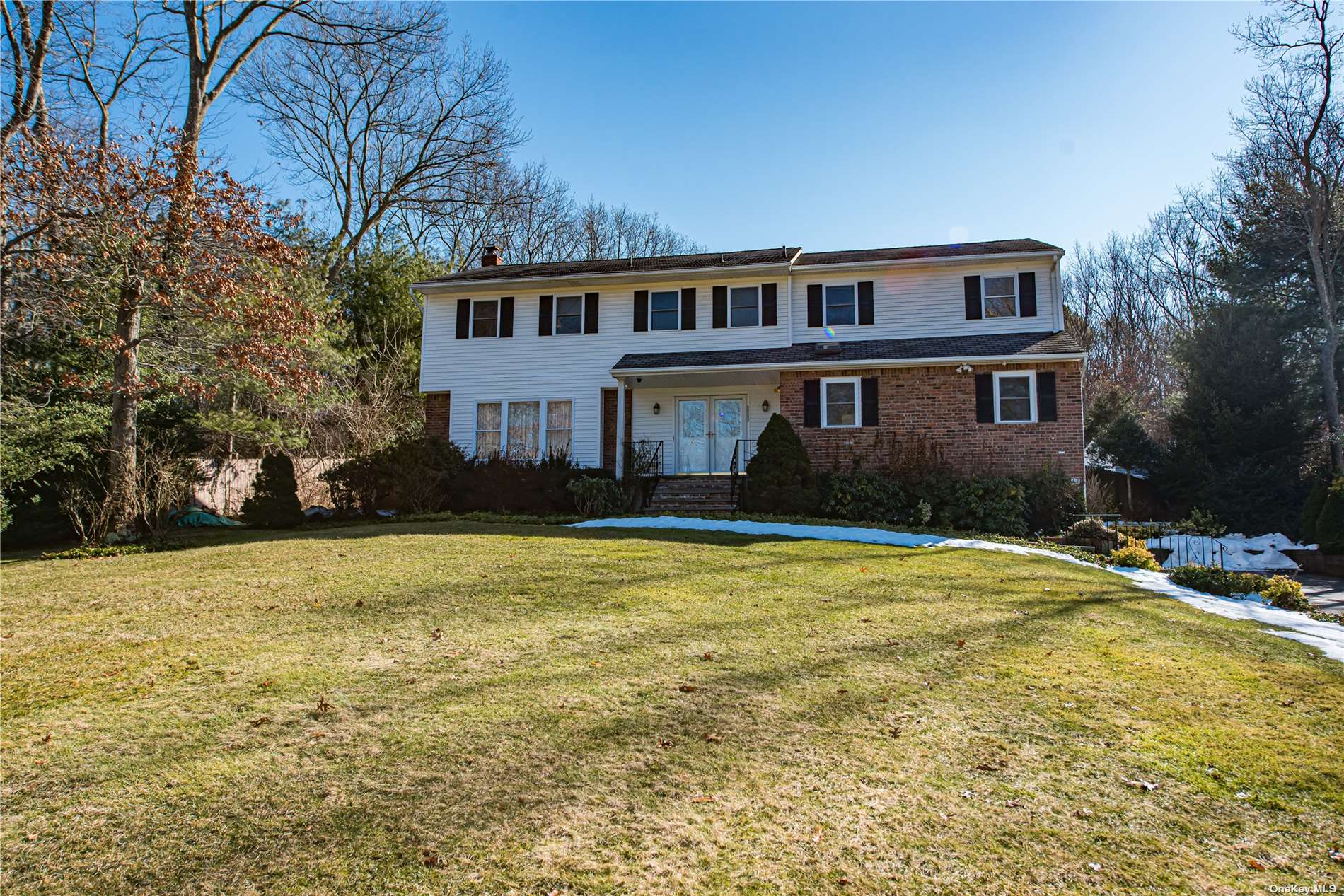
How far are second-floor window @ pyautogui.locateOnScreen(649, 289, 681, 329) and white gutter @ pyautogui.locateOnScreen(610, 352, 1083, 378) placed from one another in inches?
87.3

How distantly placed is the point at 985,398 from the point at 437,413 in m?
13.8

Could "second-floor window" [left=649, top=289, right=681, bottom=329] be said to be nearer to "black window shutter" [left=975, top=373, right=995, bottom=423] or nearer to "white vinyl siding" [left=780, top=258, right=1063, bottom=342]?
"white vinyl siding" [left=780, top=258, right=1063, bottom=342]

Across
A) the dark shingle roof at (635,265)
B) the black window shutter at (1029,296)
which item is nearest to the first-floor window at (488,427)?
the dark shingle roof at (635,265)

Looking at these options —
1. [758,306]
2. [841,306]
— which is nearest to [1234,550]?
[841,306]

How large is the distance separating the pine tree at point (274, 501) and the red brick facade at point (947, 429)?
10670mm

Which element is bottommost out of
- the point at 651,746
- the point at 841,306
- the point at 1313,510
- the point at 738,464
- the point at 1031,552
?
the point at 651,746

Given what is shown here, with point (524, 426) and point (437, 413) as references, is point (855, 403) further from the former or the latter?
point (437, 413)

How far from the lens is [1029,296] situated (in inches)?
717

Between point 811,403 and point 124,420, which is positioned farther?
point 811,403

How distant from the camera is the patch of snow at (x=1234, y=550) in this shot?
13711mm

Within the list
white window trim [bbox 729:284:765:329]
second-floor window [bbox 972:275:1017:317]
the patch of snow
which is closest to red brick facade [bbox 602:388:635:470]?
white window trim [bbox 729:284:765:329]

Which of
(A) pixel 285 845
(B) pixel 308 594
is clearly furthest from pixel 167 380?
(A) pixel 285 845

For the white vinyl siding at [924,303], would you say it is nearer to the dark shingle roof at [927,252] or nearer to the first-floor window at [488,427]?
the dark shingle roof at [927,252]

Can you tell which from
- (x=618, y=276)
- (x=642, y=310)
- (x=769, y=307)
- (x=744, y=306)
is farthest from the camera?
(x=642, y=310)
